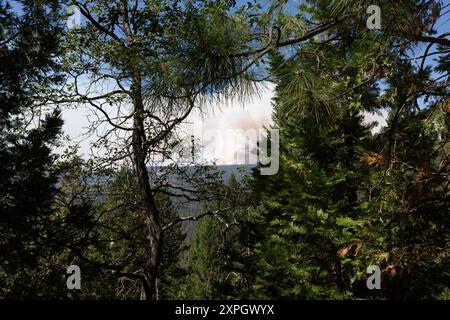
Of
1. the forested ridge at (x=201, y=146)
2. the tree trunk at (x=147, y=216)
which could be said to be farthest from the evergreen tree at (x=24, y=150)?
the tree trunk at (x=147, y=216)

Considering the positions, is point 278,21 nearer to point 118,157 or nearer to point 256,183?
point 118,157

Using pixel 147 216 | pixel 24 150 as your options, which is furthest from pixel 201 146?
pixel 24 150

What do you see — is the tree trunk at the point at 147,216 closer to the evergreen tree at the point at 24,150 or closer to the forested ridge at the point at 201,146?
the forested ridge at the point at 201,146

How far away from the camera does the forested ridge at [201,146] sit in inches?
131

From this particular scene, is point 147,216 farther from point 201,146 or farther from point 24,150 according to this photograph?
point 24,150

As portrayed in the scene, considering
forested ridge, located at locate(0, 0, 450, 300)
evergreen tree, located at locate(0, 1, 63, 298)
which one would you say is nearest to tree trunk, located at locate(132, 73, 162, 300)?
forested ridge, located at locate(0, 0, 450, 300)

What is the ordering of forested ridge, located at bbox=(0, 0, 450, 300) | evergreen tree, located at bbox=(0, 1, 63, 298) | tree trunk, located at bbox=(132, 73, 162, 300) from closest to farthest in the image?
forested ridge, located at bbox=(0, 0, 450, 300), evergreen tree, located at bbox=(0, 1, 63, 298), tree trunk, located at bbox=(132, 73, 162, 300)

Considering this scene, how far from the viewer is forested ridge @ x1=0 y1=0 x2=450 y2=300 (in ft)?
11.0

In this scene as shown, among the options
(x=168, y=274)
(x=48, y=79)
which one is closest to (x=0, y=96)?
(x=48, y=79)

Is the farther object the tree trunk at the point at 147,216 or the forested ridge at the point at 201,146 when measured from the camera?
the tree trunk at the point at 147,216

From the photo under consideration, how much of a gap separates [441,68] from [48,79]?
5.46 meters

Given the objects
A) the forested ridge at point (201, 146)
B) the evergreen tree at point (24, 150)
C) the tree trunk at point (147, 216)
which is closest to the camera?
the forested ridge at point (201, 146)

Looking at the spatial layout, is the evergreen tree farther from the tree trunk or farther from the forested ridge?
the tree trunk
